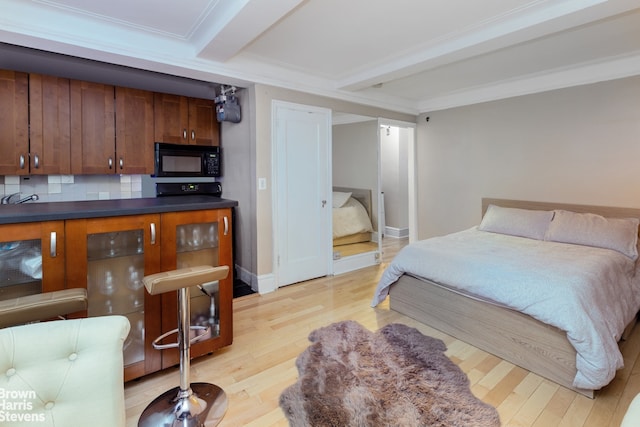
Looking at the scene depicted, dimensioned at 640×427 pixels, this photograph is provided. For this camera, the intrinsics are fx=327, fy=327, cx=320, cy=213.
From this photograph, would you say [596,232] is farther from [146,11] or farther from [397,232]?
[146,11]

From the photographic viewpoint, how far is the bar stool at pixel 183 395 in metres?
1.68

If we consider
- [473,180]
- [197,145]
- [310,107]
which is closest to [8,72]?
[197,145]

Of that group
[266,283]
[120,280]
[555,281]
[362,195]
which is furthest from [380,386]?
[362,195]

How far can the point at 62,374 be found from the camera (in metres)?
1.07

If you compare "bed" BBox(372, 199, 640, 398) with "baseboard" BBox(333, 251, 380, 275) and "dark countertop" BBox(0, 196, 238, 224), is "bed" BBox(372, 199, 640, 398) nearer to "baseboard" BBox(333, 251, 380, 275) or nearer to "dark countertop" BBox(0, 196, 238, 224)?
"baseboard" BBox(333, 251, 380, 275)

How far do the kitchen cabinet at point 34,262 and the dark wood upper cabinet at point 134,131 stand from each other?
79.1 inches

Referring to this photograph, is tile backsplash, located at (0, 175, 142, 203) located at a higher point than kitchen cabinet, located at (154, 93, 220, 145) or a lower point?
lower

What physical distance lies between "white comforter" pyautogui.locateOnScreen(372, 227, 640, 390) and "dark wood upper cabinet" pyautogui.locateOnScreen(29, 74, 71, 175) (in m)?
3.31

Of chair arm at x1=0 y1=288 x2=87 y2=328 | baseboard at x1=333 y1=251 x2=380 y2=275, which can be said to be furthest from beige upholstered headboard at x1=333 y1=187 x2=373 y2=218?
chair arm at x1=0 y1=288 x2=87 y2=328

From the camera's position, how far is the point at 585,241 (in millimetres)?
2977

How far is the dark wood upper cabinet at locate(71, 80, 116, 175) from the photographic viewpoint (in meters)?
3.18

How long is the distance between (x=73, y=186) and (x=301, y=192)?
2438mm

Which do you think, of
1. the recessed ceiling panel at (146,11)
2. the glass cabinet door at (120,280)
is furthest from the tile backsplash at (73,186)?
the glass cabinet door at (120,280)

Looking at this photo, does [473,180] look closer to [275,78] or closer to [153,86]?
[275,78]
